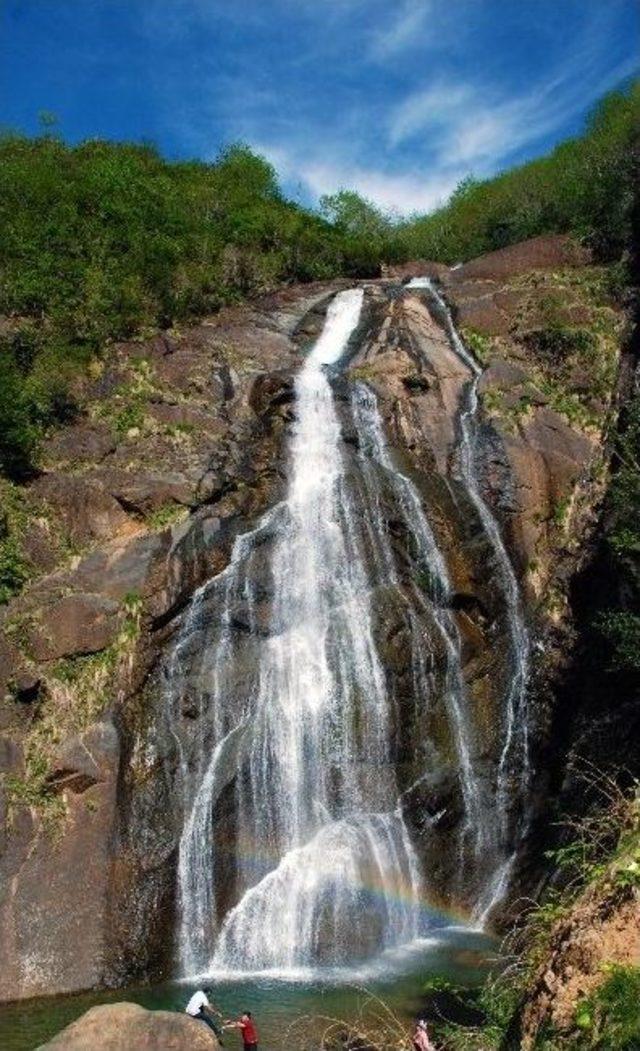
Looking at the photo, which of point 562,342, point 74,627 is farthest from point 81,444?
point 562,342

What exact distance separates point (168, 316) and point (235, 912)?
21.4 meters

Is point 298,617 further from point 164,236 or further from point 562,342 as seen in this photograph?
point 164,236

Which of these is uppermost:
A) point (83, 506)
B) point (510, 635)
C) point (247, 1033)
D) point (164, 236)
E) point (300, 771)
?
point (164, 236)

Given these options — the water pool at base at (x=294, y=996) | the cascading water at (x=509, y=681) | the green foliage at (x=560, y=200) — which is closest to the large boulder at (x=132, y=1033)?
the water pool at base at (x=294, y=996)

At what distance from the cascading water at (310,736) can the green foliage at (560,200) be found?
66.3 feet

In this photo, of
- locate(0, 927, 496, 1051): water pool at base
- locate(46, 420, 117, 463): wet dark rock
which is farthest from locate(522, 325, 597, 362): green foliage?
locate(0, 927, 496, 1051): water pool at base

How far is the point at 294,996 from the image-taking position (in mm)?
14562

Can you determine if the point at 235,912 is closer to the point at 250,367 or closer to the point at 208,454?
the point at 208,454

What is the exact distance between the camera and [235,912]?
17016 mm

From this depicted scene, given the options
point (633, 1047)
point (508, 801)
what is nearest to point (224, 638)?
point (508, 801)

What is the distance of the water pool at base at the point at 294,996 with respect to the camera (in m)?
13.1

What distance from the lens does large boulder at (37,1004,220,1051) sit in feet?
35.6

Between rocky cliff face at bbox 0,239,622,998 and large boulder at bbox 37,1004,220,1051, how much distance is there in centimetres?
508

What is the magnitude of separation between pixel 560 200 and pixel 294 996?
124 ft
